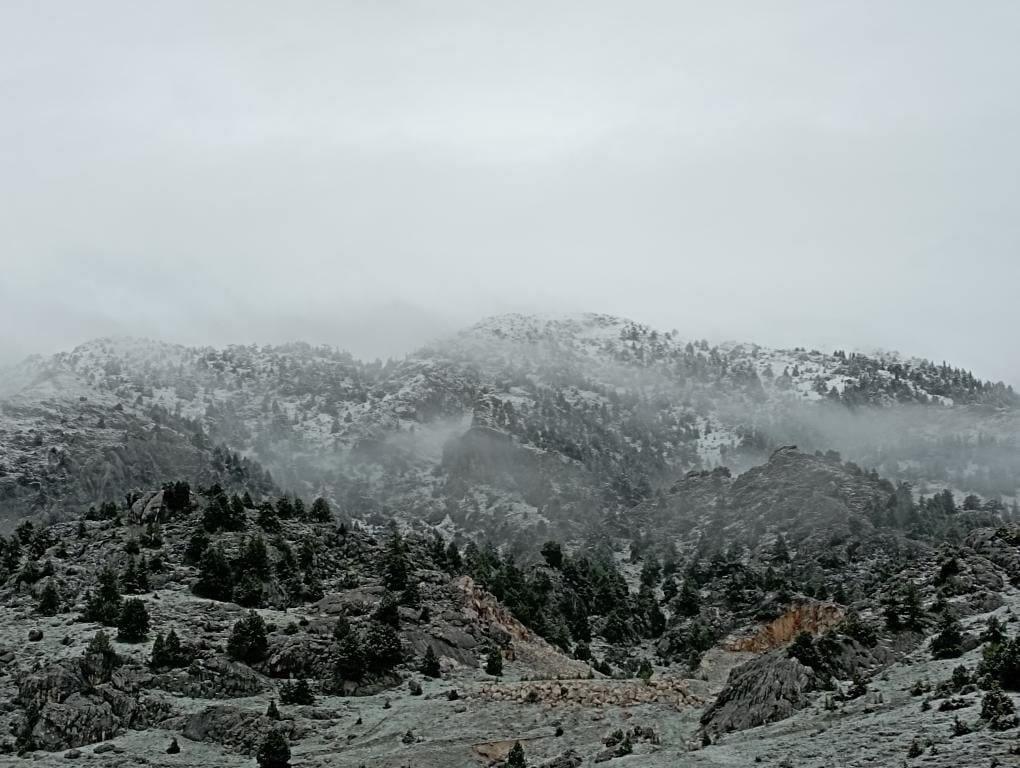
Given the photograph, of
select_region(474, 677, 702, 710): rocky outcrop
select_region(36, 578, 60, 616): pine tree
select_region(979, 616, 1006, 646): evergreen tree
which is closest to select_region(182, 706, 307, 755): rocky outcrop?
select_region(474, 677, 702, 710): rocky outcrop

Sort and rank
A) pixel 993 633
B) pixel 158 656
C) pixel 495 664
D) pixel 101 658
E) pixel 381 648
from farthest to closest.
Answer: pixel 495 664, pixel 381 648, pixel 158 656, pixel 101 658, pixel 993 633

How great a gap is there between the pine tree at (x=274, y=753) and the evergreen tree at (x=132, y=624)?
19088 mm

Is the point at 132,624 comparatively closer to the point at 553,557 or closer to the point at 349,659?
the point at 349,659

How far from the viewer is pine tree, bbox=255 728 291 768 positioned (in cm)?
5222

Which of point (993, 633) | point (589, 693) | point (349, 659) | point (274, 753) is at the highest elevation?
point (993, 633)

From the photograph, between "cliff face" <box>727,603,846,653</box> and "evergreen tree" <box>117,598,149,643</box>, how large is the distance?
5653 centimetres

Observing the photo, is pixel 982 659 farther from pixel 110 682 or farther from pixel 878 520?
pixel 878 520

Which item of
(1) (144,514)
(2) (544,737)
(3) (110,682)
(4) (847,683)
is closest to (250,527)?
(1) (144,514)

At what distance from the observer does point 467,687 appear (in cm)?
6800

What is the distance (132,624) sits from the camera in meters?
67.4

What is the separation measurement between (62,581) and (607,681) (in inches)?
1799

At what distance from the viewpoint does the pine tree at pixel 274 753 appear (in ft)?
171

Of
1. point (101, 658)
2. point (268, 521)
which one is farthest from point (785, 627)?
point (101, 658)

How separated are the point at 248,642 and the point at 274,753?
53.7ft
